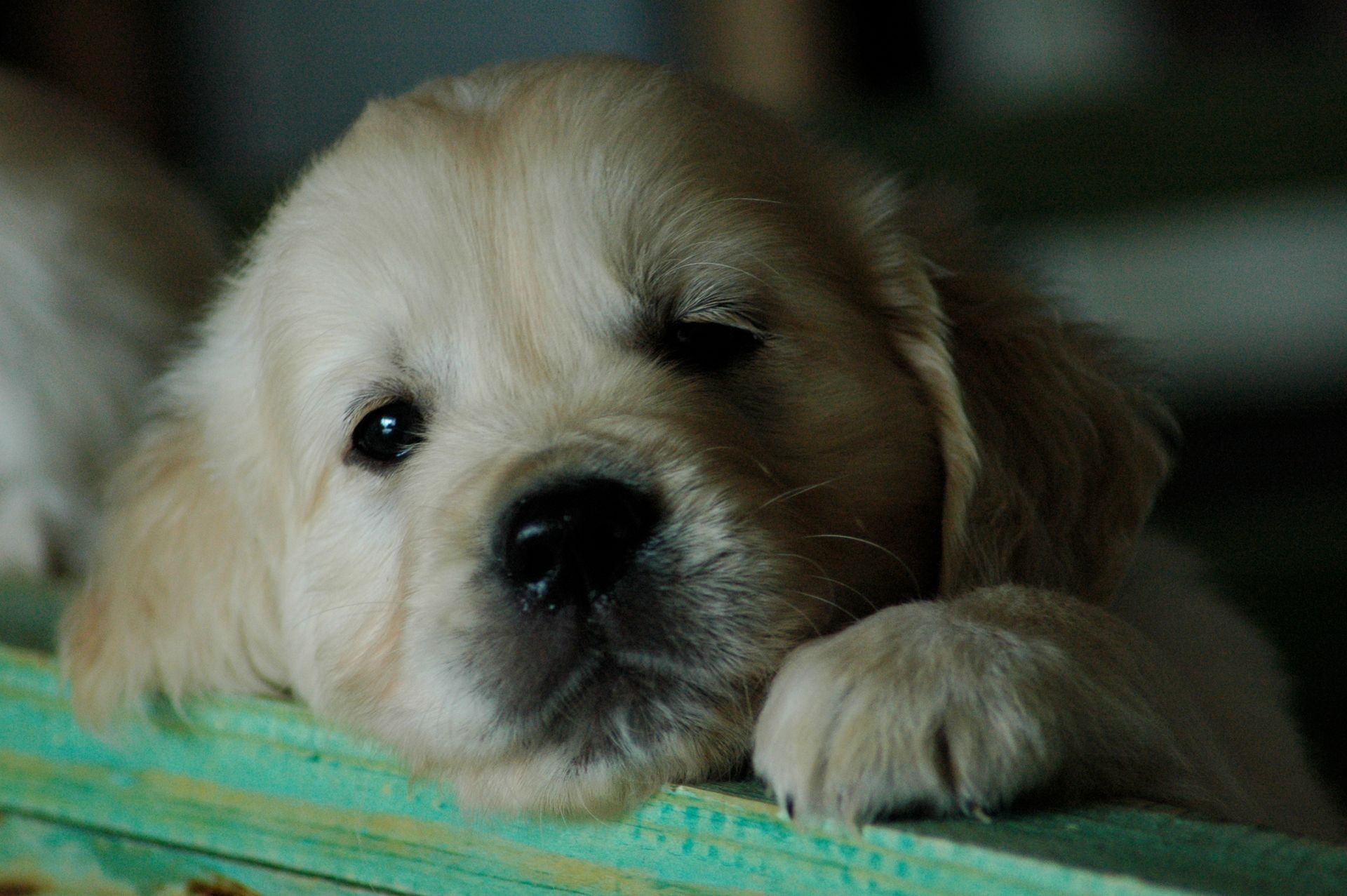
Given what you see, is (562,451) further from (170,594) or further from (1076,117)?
(1076,117)

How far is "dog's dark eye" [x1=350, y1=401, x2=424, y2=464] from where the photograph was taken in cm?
173

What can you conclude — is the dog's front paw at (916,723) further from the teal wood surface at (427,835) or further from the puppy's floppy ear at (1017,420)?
the puppy's floppy ear at (1017,420)

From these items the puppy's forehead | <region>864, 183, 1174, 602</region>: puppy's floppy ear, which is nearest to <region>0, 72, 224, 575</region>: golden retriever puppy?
the puppy's forehead

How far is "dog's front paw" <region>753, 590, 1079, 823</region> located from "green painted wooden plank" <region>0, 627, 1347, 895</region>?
0.11 ft

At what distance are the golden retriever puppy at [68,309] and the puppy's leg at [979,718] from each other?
1673mm

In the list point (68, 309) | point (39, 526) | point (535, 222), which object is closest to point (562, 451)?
point (535, 222)

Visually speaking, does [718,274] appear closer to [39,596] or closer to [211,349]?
[211,349]

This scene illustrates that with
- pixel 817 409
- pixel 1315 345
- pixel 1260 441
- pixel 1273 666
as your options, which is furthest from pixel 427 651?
pixel 1315 345

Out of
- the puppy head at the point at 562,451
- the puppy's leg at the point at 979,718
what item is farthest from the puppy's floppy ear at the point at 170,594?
the puppy's leg at the point at 979,718

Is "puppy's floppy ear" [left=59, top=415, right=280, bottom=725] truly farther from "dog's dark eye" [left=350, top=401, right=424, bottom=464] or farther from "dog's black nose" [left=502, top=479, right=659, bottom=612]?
"dog's black nose" [left=502, top=479, right=659, bottom=612]

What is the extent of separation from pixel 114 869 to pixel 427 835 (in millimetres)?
469

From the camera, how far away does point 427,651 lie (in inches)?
57.4

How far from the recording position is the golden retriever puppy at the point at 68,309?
2463 millimetres

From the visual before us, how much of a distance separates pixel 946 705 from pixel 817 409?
0.60m
